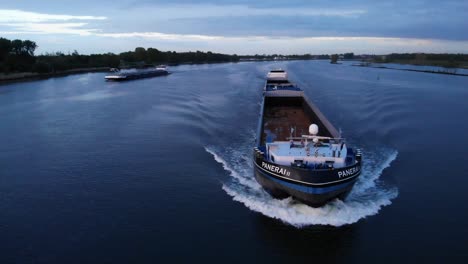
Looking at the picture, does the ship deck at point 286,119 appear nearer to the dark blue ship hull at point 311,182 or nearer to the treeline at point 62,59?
the dark blue ship hull at point 311,182

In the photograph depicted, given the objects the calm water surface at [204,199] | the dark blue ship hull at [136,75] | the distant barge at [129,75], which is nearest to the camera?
the calm water surface at [204,199]

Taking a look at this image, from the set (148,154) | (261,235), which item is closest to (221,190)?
(261,235)

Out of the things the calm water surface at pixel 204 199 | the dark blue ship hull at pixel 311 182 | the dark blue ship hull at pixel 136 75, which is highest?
the dark blue ship hull at pixel 136 75

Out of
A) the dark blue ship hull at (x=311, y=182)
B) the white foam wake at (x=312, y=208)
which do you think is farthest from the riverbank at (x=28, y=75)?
the dark blue ship hull at (x=311, y=182)

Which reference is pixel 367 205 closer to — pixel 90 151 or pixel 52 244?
pixel 52 244

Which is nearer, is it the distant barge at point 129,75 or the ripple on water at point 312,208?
the ripple on water at point 312,208

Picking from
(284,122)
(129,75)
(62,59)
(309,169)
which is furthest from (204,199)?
(62,59)
